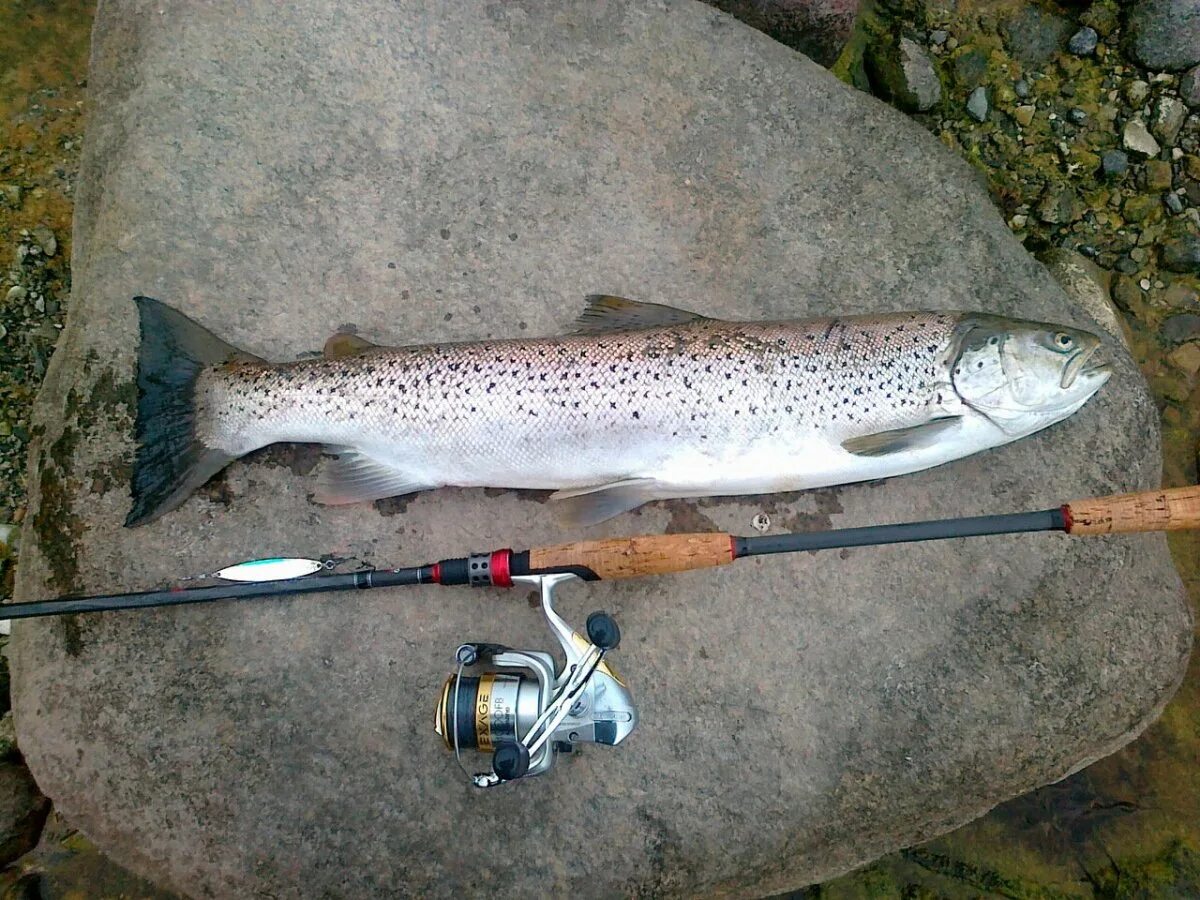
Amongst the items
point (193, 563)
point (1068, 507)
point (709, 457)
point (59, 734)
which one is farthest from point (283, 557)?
point (1068, 507)

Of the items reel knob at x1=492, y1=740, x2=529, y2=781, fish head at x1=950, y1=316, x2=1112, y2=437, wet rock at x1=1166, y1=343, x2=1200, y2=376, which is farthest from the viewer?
wet rock at x1=1166, y1=343, x2=1200, y2=376

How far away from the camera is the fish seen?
98.3 inches

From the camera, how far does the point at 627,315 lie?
264 cm

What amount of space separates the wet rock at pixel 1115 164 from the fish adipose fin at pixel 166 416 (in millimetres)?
4262

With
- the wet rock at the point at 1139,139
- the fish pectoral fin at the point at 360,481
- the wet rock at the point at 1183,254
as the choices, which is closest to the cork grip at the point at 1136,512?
the wet rock at the point at 1183,254

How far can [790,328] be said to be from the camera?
2.58 m

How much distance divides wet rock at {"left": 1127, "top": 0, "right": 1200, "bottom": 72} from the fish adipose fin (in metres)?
4.67

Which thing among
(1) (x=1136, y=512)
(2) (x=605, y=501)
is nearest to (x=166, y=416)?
(2) (x=605, y=501)

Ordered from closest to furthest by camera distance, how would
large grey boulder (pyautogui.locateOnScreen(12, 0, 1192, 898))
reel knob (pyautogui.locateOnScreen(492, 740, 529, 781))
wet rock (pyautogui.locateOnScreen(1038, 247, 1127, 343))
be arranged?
reel knob (pyautogui.locateOnScreen(492, 740, 529, 781)) → large grey boulder (pyautogui.locateOnScreen(12, 0, 1192, 898)) → wet rock (pyautogui.locateOnScreen(1038, 247, 1127, 343))

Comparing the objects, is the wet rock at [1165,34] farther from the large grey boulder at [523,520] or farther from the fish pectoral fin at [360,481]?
the fish pectoral fin at [360,481]

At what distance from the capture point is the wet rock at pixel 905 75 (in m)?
3.72

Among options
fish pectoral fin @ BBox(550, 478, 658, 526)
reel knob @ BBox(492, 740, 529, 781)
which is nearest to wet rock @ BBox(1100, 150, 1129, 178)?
fish pectoral fin @ BBox(550, 478, 658, 526)

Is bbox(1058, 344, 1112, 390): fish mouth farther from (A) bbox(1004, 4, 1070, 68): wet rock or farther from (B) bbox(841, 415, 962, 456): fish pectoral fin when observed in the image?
(A) bbox(1004, 4, 1070, 68): wet rock

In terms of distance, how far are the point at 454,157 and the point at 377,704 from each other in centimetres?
211
